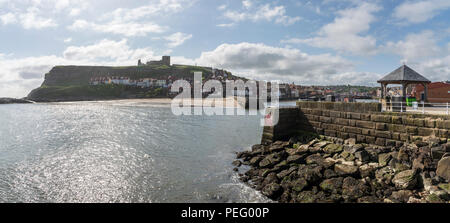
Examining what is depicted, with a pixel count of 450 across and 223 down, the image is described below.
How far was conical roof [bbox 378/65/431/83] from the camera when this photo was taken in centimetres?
1606

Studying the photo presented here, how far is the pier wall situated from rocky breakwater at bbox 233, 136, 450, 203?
560 millimetres

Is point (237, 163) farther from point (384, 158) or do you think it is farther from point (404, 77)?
point (404, 77)

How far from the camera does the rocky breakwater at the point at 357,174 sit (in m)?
9.22

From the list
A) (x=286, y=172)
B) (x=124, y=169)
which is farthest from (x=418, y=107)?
(x=124, y=169)

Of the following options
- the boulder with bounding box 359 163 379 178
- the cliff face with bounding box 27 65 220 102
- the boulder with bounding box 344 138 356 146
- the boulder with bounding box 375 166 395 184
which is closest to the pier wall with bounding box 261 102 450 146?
the boulder with bounding box 344 138 356 146

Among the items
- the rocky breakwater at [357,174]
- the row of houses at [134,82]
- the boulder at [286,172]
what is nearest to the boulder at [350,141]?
the rocky breakwater at [357,174]

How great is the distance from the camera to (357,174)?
1107cm

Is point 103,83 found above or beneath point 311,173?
above

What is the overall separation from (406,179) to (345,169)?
2426mm

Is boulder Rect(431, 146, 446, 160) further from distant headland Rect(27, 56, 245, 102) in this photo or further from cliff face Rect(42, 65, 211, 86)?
cliff face Rect(42, 65, 211, 86)

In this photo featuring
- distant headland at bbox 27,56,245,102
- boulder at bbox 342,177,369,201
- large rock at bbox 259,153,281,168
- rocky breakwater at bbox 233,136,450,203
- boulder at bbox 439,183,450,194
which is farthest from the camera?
distant headland at bbox 27,56,245,102

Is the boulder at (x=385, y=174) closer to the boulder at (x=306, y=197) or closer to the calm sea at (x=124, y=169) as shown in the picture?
the boulder at (x=306, y=197)

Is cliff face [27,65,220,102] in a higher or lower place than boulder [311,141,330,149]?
higher
